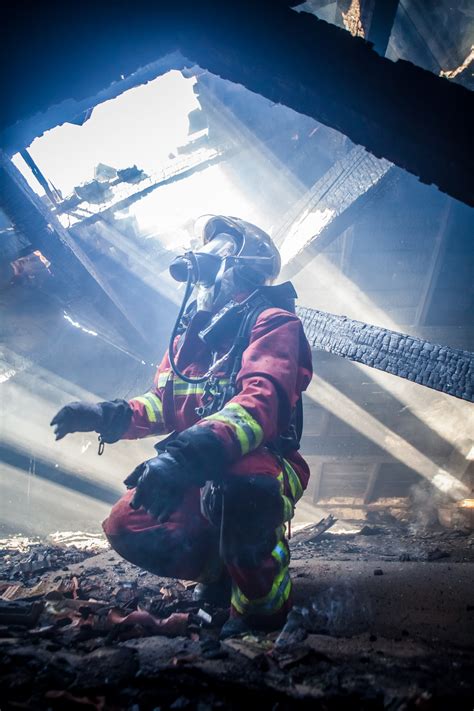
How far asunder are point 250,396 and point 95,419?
1.40m

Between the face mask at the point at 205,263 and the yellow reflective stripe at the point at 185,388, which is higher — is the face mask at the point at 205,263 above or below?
above

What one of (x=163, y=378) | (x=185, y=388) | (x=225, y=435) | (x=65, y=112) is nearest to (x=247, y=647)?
(x=225, y=435)

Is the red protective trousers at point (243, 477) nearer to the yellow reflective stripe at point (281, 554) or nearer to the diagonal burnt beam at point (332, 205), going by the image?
the yellow reflective stripe at point (281, 554)

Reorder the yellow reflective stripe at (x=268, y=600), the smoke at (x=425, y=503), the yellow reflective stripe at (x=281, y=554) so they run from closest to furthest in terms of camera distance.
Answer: the yellow reflective stripe at (x=268, y=600), the yellow reflective stripe at (x=281, y=554), the smoke at (x=425, y=503)

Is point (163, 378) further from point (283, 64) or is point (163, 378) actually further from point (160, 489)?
point (283, 64)

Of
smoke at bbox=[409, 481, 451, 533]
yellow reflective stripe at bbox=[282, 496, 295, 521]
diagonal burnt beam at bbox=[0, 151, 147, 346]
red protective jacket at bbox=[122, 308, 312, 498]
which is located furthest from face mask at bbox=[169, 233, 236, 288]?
smoke at bbox=[409, 481, 451, 533]

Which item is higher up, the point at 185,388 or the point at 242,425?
the point at 185,388

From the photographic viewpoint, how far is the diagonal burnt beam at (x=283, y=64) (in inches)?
55.3

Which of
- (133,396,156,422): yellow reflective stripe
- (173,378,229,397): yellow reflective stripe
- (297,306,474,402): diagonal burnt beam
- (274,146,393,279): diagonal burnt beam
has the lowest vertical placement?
(133,396,156,422): yellow reflective stripe

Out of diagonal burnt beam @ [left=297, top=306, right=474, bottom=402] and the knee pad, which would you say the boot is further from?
diagonal burnt beam @ [left=297, top=306, right=474, bottom=402]

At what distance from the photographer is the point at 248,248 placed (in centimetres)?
311

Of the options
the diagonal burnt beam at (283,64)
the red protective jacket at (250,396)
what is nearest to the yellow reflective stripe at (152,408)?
the red protective jacket at (250,396)

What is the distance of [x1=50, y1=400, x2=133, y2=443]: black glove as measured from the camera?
2.45 meters

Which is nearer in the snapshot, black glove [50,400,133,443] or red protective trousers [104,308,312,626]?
red protective trousers [104,308,312,626]
